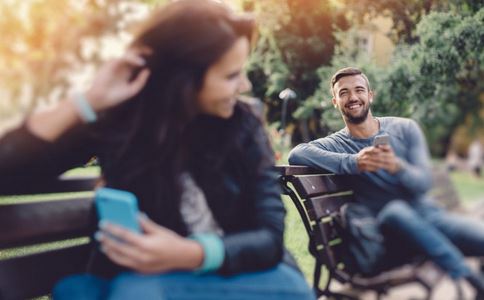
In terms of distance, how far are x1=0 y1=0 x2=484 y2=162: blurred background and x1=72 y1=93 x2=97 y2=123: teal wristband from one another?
266 millimetres

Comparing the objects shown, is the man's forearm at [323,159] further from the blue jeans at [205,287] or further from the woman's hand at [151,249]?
the woman's hand at [151,249]

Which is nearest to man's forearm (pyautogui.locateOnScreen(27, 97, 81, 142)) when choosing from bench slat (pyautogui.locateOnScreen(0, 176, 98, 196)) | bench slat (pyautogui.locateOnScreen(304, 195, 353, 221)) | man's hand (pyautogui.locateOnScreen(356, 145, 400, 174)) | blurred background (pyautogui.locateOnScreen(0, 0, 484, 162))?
blurred background (pyautogui.locateOnScreen(0, 0, 484, 162))

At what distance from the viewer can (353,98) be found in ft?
7.55

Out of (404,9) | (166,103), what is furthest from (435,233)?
(404,9)

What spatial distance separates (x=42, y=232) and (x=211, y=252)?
31.7 inches

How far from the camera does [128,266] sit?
63.5 inches

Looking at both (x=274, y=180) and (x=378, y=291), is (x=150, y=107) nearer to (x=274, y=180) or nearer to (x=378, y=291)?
(x=274, y=180)

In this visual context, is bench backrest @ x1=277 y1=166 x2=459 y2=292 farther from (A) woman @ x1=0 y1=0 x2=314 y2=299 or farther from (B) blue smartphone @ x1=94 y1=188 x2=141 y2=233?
(B) blue smartphone @ x1=94 y1=188 x2=141 y2=233

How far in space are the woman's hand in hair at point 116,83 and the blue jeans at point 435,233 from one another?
36.4 inches

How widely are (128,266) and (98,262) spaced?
269mm

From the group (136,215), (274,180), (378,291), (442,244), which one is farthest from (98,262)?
(442,244)

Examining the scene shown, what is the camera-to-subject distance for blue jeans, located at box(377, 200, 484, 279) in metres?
1.64

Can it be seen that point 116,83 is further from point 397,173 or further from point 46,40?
point 46,40

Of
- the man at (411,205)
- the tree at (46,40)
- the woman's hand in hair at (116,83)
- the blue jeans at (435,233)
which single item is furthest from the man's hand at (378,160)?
the tree at (46,40)
